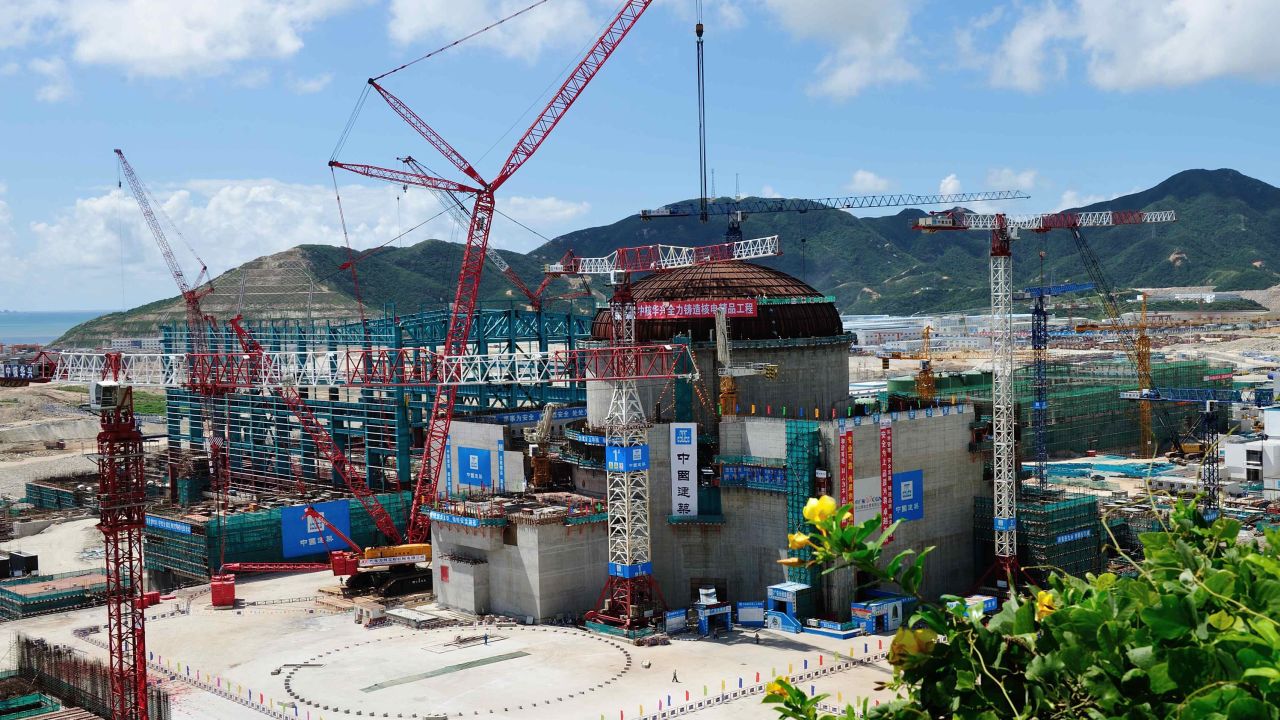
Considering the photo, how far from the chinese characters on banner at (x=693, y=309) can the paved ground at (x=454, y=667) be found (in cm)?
2550

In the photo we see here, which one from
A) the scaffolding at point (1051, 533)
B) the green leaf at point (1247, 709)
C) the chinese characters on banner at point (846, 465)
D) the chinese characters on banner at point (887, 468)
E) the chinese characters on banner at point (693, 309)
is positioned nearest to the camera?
the green leaf at point (1247, 709)

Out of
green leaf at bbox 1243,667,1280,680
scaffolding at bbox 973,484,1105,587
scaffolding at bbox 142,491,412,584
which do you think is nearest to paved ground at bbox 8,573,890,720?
scaffolding at bbox 142,491,412,584

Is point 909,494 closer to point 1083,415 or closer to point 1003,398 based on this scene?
point 1003,398

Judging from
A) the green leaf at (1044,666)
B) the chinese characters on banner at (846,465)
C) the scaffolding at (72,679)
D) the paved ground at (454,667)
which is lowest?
the paved ground at (454,667)

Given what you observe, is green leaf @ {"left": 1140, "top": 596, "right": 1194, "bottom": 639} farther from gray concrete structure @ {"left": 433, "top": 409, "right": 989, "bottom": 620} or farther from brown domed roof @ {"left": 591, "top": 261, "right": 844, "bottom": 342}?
brown domed roof @ {"left": 591, "top": 261, "right": 844, "bottom": 342}

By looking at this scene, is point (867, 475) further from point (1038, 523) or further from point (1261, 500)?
point (1261, 500)

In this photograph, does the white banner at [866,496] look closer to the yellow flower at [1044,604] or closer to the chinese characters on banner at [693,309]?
the chinese characters on banner at [693,309]

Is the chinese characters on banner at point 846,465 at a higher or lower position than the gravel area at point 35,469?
higher

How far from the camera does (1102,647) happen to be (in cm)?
1409

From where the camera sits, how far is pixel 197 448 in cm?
16175

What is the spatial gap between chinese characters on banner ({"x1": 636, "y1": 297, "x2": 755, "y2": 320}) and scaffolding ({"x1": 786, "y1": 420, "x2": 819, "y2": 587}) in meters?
12.0

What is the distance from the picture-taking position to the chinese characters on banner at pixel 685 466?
91688 mm

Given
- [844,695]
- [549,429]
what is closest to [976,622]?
[844,695]

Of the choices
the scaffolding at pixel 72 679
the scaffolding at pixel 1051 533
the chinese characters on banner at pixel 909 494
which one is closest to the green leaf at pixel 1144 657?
the scaffolding at pixel 72 679
